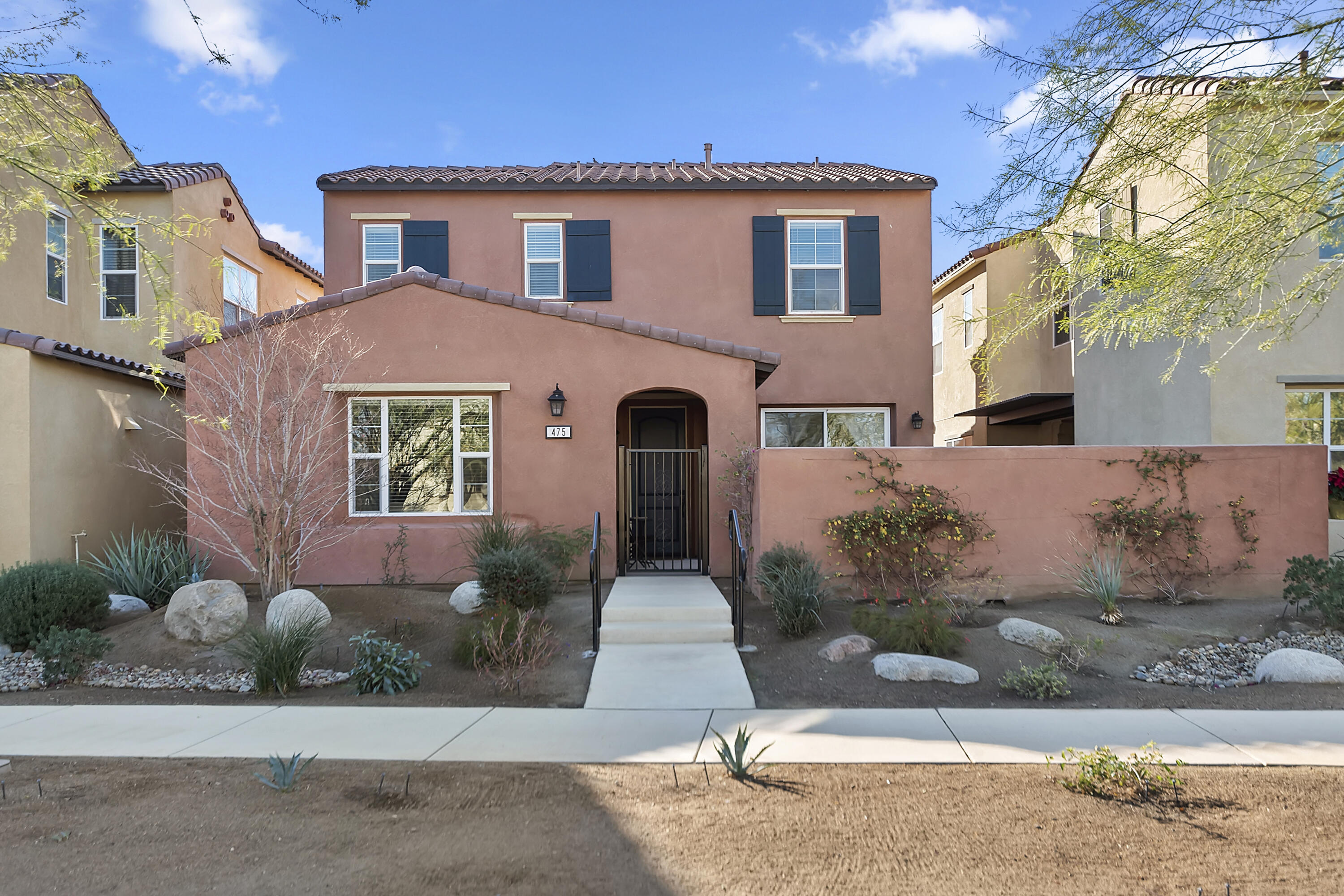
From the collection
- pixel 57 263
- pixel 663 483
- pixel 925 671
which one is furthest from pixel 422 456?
pixel 57 263

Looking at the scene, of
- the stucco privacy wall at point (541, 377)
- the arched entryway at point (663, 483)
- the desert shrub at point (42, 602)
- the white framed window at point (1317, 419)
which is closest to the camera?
the desert shrub at point (42, 602)

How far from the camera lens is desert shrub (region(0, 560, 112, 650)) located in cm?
802

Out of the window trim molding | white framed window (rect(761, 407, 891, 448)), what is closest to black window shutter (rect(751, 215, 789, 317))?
the window trim molding

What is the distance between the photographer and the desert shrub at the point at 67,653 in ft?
24.1

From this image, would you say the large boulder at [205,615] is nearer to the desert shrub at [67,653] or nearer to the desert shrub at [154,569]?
the desert shrub at [67,653]

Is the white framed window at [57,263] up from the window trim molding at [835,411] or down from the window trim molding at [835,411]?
up

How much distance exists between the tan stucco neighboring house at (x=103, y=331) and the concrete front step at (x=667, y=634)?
547 cm

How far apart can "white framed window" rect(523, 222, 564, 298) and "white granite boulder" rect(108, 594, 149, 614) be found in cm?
746

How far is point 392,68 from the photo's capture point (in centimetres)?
891

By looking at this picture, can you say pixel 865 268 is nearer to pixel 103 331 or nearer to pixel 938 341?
pixel 938 341

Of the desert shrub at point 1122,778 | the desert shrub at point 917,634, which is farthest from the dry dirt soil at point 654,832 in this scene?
the desert shrub at point 917,634

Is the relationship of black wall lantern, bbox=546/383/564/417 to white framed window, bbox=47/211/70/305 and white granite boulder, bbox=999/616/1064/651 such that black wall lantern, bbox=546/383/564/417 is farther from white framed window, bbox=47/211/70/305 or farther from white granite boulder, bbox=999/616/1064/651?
white framed window, bbox=47/211/70/305

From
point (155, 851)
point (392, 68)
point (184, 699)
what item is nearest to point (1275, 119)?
point (392, 68)

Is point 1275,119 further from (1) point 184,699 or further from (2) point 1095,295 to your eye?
(1) point 184,699
